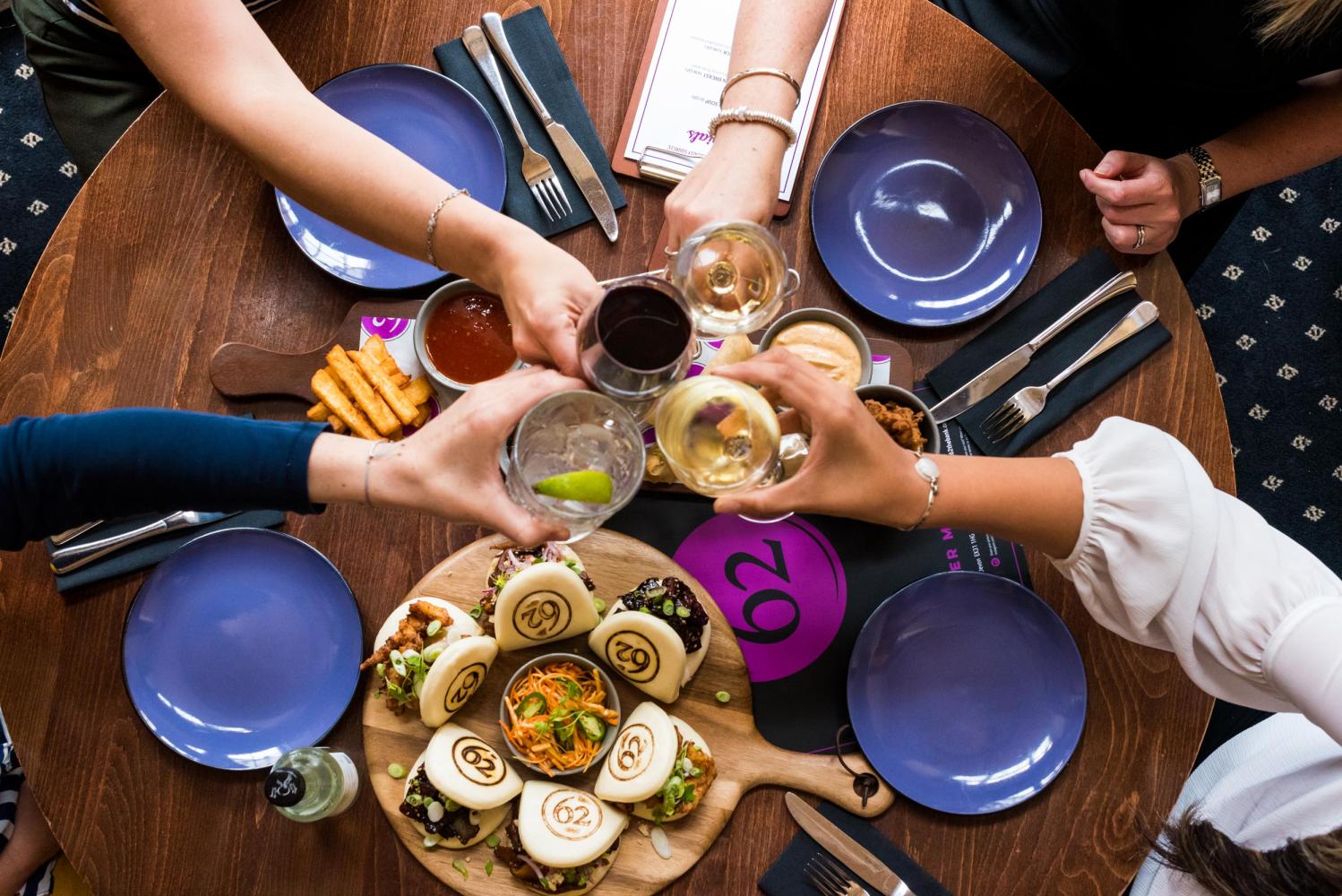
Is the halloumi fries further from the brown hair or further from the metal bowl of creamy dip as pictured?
the brown hair

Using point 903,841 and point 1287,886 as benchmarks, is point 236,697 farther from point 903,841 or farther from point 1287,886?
point 1287,886

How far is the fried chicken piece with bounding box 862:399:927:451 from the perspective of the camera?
5.77 ft

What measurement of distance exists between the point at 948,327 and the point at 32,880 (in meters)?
2.61

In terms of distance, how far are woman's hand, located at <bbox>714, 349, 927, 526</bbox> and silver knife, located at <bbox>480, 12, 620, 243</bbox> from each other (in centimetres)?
62

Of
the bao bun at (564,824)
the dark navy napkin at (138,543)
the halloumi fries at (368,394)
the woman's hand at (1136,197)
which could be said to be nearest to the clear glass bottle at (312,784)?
the bao bun at (564,824)

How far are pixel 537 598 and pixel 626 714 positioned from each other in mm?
321

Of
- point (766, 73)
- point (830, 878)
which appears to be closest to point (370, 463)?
point (766, 73)

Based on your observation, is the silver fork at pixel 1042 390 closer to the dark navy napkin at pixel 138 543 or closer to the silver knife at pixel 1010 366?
the silver knife at pixel 1010 366

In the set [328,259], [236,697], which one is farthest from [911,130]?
[236,697]

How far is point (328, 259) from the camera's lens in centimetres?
192

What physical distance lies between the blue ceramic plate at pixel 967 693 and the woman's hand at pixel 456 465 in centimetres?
79

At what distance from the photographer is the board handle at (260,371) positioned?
6.18 ft

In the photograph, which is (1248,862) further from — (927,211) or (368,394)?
(368,394)

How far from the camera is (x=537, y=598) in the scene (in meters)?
1.78
